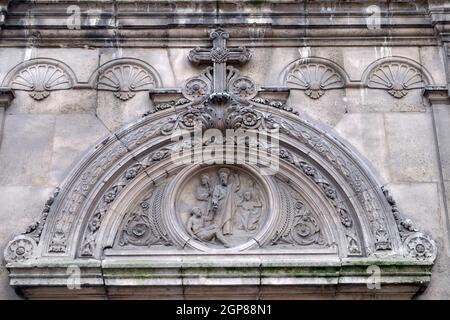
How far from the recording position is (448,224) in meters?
8.91

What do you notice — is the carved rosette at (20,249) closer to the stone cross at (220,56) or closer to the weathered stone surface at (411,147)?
the stone cross at (220,56)

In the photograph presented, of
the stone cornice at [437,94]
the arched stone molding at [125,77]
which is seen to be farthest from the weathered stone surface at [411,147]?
the arched stone molding at [125,77]

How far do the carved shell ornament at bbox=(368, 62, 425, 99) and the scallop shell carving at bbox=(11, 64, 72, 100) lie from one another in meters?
4.16

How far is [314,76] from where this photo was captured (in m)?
10.0

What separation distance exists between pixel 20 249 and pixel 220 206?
2.49m

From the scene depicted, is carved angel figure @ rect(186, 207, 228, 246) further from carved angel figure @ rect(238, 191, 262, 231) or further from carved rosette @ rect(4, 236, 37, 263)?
carved rosette @ rect(4, 236, 37, 263)

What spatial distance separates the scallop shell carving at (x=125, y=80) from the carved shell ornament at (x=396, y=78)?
3.03 metres

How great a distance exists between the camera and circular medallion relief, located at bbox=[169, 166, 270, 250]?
9.16 meters

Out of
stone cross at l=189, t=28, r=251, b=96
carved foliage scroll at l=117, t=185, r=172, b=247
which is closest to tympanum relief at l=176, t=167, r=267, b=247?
carved foliage scroll at l=117, t=185, r=172, b=247

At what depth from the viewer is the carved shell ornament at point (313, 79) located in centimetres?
989

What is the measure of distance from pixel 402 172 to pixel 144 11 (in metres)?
4.19

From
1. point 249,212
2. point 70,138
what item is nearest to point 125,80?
point 70,138
